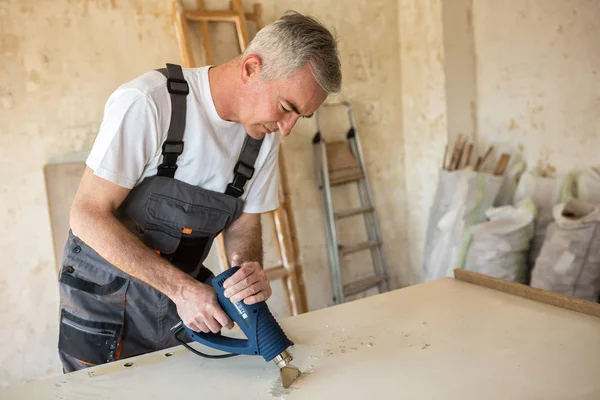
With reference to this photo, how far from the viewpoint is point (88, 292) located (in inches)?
70.0

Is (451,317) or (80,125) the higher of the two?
(80,125)

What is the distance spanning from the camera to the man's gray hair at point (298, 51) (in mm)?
1571

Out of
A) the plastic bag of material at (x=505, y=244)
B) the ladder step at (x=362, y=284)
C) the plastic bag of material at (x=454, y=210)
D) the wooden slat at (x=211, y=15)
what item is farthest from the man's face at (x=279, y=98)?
the ladder step at (x=362, y=284)

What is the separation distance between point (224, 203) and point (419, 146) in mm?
2563

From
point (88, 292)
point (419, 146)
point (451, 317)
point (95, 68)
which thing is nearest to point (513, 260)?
point (419, 146)

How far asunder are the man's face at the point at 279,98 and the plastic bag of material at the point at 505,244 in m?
1.97

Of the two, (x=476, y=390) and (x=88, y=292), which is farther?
(x=88, y=292)

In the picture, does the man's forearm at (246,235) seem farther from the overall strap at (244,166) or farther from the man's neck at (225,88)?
the man's neck at (225,88)

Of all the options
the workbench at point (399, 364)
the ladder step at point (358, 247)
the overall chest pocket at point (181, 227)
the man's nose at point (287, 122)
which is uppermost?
the man's nose at point (287, 122)

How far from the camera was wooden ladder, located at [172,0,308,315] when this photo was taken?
3.31m

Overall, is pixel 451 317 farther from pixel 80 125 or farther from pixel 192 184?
pixel 80 125

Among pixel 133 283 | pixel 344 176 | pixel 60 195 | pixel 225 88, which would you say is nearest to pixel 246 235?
pixel 133 283

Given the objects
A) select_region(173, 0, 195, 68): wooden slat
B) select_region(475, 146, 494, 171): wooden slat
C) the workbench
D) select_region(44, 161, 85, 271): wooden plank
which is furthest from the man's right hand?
select_region(475, 146, 494, 171): wooden slat

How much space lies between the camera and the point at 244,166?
1892mm
